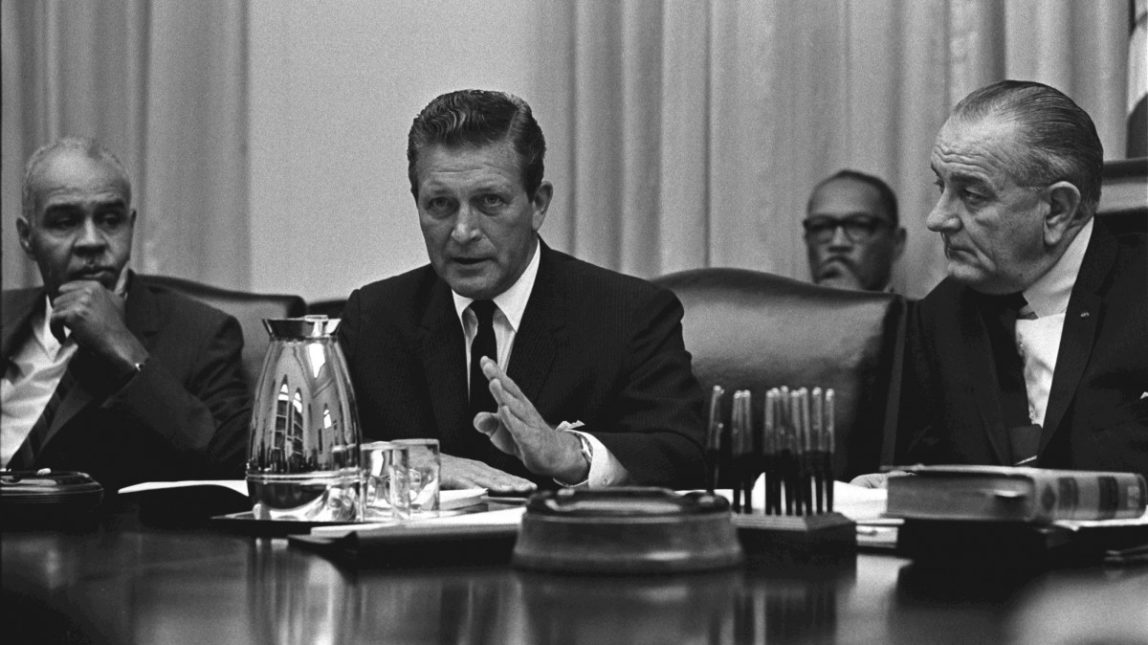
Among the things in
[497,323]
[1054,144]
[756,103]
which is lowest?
[497,323]

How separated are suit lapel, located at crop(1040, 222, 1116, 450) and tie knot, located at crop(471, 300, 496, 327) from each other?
90cm

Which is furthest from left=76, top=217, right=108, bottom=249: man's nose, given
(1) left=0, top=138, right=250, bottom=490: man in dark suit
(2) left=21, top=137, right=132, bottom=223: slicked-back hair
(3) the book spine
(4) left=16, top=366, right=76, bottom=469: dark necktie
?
(3) the book spine

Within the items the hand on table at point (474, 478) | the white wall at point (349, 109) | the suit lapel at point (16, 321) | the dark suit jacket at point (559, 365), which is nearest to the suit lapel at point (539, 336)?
the dark suit jacket at point (559, 365)

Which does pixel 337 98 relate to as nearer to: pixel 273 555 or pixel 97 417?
pixel 97 417

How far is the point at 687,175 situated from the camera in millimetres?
Answer: 3695

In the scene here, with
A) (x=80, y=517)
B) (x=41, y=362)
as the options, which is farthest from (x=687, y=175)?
(x=80, y=517)

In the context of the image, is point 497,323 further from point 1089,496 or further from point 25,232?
point 1089,496

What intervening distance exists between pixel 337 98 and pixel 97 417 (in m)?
1.57

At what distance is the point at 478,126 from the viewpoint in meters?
2.50

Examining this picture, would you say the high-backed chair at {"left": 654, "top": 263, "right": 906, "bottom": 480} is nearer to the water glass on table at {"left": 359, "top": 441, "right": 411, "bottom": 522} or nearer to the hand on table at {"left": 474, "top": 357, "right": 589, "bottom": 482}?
the hand on table at {"left": 474, "top": 357, "right": 589, "bottom": 482}

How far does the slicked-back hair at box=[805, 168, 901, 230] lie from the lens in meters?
3.59

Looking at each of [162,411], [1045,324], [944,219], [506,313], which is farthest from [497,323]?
[1045,324]

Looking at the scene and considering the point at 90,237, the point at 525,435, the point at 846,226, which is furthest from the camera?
the point at 846,226

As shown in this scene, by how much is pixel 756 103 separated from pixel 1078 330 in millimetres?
1487
